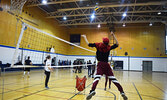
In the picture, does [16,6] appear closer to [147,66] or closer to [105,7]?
[105,7]

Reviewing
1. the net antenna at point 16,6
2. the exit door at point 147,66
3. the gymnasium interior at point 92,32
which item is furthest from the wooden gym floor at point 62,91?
the exit door at point 147,66

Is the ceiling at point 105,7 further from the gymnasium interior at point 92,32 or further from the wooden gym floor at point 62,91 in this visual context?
the wooden gym floor at point 62,91

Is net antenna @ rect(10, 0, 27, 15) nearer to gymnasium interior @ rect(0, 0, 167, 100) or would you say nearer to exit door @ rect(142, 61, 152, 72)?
gymnasium interior @ rect(0, 0, 167, 100)

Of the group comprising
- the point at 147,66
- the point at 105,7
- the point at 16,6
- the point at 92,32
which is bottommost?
the point at 147,66

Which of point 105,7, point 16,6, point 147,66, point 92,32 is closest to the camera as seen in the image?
point 16,6

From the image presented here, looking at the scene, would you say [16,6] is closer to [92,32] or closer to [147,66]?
[92,32]

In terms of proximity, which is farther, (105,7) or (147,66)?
(147,66)

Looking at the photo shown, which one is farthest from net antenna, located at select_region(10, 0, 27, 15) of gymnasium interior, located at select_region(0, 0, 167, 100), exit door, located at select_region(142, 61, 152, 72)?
exit door, located at select_region(142, 61, 152, 72)

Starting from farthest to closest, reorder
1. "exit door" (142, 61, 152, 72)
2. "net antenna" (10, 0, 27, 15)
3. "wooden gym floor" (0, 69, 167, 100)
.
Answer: "exit door" (142, 61, 152, 72) → "net antenna" (10, 0, 27, 15) → "wooden gym floor" (0, 69, 167, 100)

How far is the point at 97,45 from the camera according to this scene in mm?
3469

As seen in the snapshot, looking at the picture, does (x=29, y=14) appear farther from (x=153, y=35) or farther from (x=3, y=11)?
(x=153, y=35)

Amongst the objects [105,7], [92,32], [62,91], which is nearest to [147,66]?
[92,32]

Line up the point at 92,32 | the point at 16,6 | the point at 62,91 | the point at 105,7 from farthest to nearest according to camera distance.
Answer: the point at 92,32 → the point at 105,7 → the point at 16,6 → the point at 62,91

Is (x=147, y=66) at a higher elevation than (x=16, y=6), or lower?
lower
